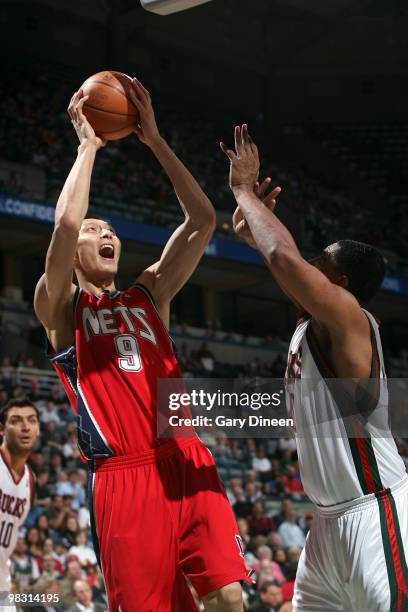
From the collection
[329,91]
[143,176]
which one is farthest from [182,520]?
[329,91]

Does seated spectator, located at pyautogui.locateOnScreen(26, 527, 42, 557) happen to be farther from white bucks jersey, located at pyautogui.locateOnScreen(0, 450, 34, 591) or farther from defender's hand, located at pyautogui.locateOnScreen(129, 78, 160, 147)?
defender's hand, located at pyautogui.locateOnScreen(129, 78, 160, 147)

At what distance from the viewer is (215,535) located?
3.55m

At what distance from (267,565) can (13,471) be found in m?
4.51

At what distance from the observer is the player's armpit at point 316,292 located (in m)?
3.09

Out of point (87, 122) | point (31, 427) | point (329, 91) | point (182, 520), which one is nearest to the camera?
Answer: point (182, 520)

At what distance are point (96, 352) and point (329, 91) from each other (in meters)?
23.9

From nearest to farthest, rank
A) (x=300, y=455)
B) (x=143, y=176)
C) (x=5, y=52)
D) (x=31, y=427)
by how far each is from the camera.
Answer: (x=300, y=455) < (x=31, y=427) < (x=143, y=176) < (x=5, y=52)

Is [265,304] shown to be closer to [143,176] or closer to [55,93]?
[143,176]

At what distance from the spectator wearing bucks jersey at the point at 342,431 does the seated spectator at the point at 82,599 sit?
4.88 metres

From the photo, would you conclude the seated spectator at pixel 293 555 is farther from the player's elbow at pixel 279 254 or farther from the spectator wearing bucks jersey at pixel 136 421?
the player's elbow at pixel 279 254

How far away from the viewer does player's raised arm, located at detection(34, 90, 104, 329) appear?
362 centimetres

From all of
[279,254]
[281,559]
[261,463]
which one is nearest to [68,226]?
[279,254]

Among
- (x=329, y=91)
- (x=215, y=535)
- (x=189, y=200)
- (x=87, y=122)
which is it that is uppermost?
(x=329, y=91)

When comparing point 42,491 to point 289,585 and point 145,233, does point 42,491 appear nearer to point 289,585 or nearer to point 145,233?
point 289,585
